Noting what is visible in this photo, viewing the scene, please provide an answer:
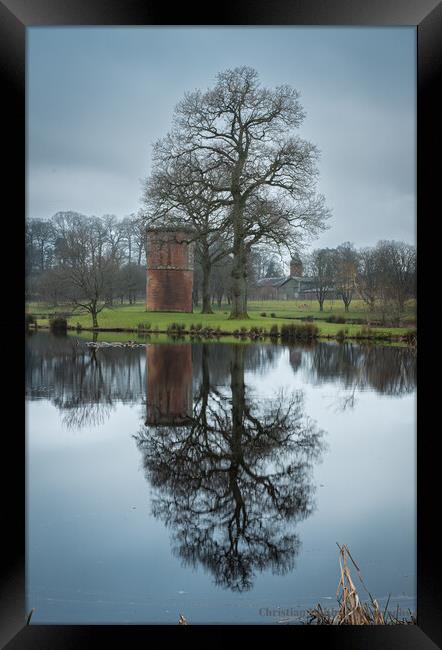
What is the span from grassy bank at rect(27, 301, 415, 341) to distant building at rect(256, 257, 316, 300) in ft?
0.54

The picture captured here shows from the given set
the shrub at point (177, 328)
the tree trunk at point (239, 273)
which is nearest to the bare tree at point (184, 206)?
the tree trunk at point (239, 273)

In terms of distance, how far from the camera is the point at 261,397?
385 inches

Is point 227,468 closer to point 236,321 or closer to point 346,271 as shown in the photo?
point 236,321

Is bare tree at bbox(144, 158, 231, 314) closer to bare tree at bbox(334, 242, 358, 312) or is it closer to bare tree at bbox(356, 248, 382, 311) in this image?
bare tree at bbox(334, 242, 358, 312)

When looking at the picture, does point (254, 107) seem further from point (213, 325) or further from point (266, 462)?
point (266, 462)

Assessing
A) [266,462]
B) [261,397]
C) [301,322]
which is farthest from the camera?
[301,322]

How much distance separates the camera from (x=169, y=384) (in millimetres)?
10305

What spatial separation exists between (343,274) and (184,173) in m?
4.23

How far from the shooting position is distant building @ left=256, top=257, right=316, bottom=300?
14336mm

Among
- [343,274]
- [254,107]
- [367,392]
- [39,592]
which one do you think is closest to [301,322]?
[343,274]

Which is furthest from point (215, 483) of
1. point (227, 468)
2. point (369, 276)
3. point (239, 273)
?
point (239, 273)

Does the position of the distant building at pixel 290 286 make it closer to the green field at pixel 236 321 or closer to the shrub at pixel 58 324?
the green field at pixel 236 321

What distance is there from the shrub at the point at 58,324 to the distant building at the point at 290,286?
15.4ft
